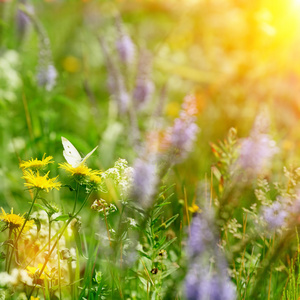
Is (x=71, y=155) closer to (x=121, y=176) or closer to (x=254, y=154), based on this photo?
(x=121, y=176)

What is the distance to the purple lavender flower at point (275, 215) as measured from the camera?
1.10 meters

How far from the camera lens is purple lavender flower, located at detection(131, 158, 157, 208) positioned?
982 millimetres

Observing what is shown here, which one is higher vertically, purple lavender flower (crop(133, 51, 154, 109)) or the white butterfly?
purple lavender flower (crop(133, 51, 154, 109))

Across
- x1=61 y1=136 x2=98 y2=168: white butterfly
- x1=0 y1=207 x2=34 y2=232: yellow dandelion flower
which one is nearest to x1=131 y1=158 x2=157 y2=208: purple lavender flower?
x1=61 y1=136 x2=98 y2=168: white butterfly

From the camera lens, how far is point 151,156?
1104 millimetres

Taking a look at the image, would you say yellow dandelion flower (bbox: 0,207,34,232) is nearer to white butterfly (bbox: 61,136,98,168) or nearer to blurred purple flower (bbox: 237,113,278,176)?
white butterfly (bbox: 61,136,98,168)

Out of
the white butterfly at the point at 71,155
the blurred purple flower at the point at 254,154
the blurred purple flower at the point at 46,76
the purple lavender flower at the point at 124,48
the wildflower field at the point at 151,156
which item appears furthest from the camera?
the purple lavender flower at the point at 124,48

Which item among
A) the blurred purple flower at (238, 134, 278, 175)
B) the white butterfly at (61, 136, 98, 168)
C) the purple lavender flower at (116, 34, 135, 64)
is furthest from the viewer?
the purple lavender flower at (116, 34, 135, 64)

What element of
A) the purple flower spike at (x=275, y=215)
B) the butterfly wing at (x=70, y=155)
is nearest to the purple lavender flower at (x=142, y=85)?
the purple flower spike at (x=275, y=215)

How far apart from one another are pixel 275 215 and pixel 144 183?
0.36 metres

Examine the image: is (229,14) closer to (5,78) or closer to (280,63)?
(280,63)

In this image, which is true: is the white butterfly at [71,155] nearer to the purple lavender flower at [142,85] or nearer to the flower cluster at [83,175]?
the flower cluster at [83,175]

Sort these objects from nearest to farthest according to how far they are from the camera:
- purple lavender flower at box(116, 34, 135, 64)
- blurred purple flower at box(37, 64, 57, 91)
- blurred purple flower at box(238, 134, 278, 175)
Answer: blurred purple flower at box(238, 134, 278, 175)
blurred purple flower at box(37, 64, 57, 91)
purple lavender flower at box(116, 34, 135, 64)

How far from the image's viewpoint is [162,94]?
252cm
